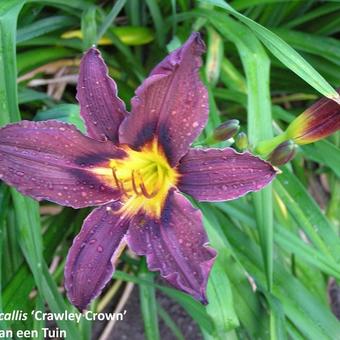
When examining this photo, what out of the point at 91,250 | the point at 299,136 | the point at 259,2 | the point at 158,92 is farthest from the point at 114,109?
the point at 259,2

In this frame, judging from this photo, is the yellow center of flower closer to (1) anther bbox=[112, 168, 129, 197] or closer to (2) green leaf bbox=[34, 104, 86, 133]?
(1) anther bbox=[112, 168, 129, 197]

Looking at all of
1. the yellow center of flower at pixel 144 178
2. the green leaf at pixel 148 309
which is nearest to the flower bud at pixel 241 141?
the yellow center of flower at pixel 144 178

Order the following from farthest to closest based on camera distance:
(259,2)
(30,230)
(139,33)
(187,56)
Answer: (139,33), (259,2), (30,230), (187,56)

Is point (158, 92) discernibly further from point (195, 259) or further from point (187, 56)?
point (195, 259)

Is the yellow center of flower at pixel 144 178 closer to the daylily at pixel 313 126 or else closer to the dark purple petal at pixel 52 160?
the dark purple petal at pixel 52 160

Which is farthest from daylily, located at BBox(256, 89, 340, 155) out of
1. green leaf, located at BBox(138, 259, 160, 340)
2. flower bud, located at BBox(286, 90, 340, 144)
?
green leaf, located at BBox(138, 259, 160, 340)

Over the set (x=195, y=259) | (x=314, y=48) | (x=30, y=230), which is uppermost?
(x=314, y=48)
